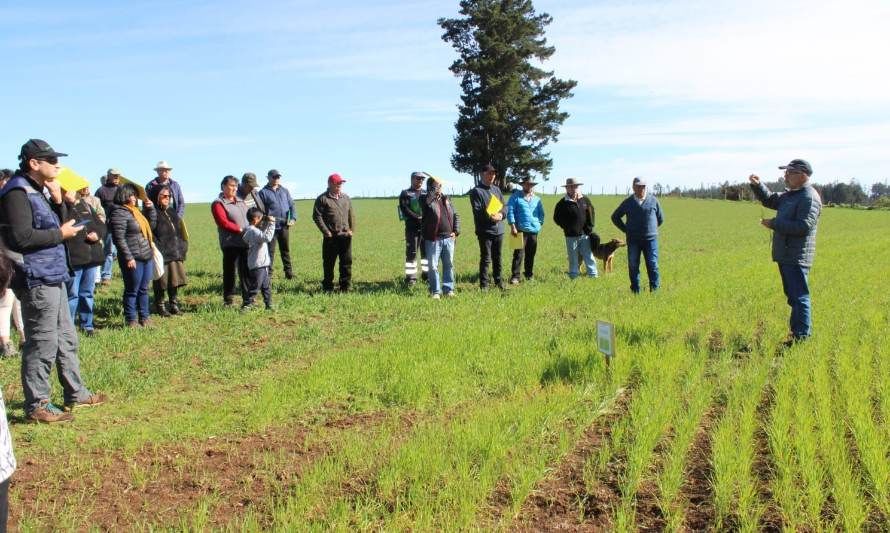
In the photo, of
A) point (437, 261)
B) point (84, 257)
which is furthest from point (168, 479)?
point (437, 261)

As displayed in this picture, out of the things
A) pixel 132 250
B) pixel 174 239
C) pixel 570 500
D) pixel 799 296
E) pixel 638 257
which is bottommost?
pixel 570 500

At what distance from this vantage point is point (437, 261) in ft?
35.6

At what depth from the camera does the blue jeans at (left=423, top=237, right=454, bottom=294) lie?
415 inches

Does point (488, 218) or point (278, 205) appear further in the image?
point (278, 205)

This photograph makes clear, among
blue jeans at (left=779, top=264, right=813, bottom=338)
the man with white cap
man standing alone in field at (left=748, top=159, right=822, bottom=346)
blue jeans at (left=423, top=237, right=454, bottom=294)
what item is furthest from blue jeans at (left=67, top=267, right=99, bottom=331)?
blue jeans at (left=779, top=264, right=813, bottom=338)

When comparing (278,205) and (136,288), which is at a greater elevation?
(278,205)

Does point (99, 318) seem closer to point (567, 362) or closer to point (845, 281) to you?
point (567, 362)

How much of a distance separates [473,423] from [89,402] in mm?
3372

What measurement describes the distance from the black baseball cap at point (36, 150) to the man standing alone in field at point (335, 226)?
5679mm

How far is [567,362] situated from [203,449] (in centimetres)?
340

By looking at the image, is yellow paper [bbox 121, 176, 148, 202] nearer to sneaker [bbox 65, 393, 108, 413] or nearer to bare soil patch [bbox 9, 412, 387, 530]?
sneaker [bbox 65, 393, 108, 413]

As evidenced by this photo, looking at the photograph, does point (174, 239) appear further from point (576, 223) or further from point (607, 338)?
point (576, 223)

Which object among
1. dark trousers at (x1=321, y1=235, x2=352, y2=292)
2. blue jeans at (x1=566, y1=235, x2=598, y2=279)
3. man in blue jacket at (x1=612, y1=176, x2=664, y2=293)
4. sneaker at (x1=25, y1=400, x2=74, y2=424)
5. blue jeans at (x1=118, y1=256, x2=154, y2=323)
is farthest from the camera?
blue jeans at (x1=566, y1=235, x2=598, y2=279)

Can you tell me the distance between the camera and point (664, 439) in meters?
4.75
